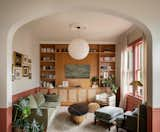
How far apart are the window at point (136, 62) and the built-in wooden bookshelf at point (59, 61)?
1.43 m

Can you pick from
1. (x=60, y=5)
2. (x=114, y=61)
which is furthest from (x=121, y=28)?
(x=60, y=5)

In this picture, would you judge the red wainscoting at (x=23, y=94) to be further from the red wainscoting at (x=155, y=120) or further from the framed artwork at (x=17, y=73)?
the red wainscoting at (x=155, y=120)

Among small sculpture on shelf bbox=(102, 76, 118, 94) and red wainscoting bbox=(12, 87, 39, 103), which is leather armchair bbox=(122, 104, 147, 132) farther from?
small sculpture on shelf bbox=(102, 76, 118, 94)

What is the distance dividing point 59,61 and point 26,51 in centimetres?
222

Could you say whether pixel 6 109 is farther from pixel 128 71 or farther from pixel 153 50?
pixel 128 71

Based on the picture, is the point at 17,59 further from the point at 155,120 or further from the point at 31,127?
the point at 155,120

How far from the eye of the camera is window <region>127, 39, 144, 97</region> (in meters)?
5.66

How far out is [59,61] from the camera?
8.10 m

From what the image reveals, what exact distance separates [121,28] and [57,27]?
2013 millimetres

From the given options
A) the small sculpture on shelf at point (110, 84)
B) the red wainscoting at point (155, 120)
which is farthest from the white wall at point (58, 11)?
the small sculpture on shelf at point (110, 84)

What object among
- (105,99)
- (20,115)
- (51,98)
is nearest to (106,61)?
(105,99)

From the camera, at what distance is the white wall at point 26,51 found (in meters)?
5.15

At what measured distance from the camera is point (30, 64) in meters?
6.50

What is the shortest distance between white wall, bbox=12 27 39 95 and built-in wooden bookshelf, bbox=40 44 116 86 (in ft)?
1.56
